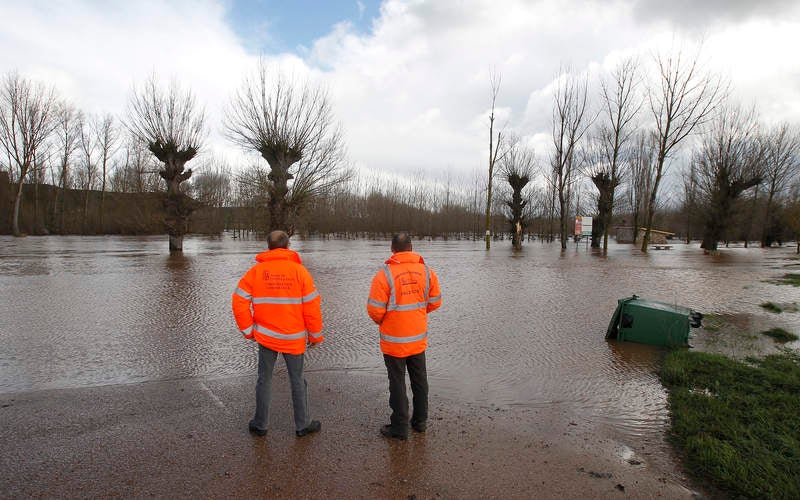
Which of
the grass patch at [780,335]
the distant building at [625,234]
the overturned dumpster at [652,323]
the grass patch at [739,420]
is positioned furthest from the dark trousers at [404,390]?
the distant building at [625,234]

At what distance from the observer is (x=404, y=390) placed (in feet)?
11.6

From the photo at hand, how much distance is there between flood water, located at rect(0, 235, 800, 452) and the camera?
4.68 meters

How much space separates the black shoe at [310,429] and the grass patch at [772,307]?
31.7ft

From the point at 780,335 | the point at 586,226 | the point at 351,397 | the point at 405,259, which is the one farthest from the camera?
the point at 586,226

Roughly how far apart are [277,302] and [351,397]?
4.85 feet

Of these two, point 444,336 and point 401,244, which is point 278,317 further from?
point 444,336

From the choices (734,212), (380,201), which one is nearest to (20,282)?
(734,212)

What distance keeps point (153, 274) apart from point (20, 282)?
3262mm

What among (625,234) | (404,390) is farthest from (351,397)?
(625,234)

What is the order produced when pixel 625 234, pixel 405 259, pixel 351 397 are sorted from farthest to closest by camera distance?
pixel 625 234 < pixel 351 397 < pixel 405 259

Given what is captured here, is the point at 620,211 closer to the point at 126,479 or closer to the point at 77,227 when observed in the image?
the point at 126,479

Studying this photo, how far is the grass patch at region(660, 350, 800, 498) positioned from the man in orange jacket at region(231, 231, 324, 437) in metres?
3.00

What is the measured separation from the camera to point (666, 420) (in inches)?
154

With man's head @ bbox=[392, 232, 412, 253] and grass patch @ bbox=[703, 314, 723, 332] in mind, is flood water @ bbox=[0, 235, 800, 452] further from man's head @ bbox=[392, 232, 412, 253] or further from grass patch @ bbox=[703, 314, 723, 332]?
man's head @ bbox=[392, 232, 412, 253]
